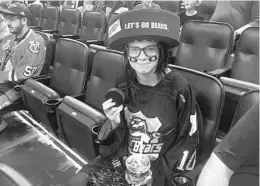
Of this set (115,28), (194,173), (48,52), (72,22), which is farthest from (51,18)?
(194,173)

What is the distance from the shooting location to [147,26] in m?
0.93

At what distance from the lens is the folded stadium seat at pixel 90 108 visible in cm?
122

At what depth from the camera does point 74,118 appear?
49.3 inches

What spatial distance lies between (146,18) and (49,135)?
145 cm

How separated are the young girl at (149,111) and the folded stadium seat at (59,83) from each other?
1.73ft

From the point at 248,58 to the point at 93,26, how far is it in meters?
2.10

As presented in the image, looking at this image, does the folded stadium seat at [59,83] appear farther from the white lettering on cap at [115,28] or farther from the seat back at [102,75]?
the white lettering on cap at [115,28]

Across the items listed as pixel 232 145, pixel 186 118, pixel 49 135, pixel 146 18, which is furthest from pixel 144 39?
pixel 49 135

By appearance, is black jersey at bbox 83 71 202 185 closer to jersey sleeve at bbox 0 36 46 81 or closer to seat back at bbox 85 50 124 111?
seat back at bbox 85 50 124 111

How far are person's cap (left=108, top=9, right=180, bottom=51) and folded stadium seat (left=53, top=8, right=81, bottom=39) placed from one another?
9.09ft

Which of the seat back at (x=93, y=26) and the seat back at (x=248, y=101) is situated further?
the seat back at (x=93, y=26)

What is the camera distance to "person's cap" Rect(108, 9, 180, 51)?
933 millimetres

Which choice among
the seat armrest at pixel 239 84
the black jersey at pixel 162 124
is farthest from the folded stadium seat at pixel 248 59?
the black jersey at pixel 162 124

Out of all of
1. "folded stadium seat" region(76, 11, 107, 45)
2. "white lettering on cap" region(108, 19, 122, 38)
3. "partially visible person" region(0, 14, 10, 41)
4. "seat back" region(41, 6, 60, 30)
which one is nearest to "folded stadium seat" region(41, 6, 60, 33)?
"seat back" region(41, 6, 60, 30)
